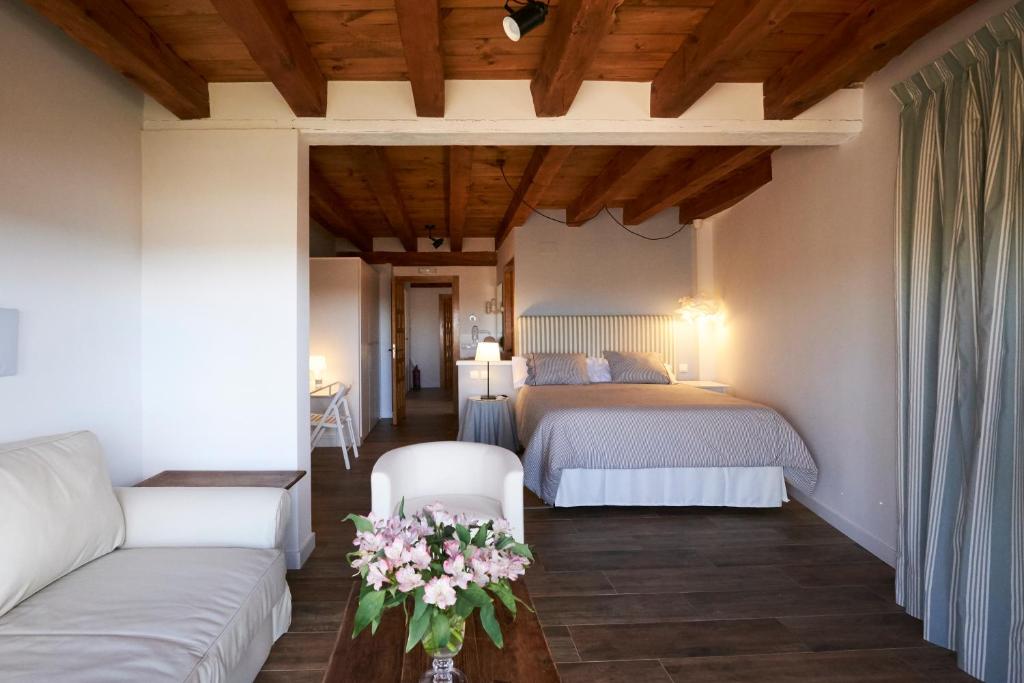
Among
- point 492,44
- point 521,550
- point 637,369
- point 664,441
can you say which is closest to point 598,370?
point 637,369

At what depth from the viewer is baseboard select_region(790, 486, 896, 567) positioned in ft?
9.53

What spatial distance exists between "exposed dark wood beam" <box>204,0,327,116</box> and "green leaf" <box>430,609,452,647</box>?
210 cm

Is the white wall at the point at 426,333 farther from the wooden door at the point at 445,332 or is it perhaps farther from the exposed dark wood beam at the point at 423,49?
the exposed dark wood beam at the point at 423,49

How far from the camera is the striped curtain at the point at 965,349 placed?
74.0 inches

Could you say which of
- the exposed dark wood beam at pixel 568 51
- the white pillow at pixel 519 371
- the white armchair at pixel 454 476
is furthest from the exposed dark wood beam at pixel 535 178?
the white armchair at pixel 454 476

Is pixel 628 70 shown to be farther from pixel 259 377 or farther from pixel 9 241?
pixel 9 241

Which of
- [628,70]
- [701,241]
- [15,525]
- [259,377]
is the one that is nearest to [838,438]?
[628,70]

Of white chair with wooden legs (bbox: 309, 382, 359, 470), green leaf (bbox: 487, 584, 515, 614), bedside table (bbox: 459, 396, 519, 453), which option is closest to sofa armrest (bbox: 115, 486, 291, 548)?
green leaf (bbox: 487, 584, 515, 614)

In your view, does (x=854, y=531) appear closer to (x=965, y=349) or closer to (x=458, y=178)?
(x=965, y=349)

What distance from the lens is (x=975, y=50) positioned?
205 centimetres

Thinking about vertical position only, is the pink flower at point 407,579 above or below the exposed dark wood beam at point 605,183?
below

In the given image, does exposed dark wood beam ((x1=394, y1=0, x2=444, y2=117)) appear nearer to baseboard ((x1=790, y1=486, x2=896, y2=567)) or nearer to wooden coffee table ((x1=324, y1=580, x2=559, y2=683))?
wooden coffee table ((x1=324, y1=580, x2=559, y2=683))

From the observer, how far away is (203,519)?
1999 millimetres

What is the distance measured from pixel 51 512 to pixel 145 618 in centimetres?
53
